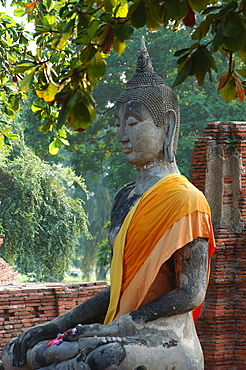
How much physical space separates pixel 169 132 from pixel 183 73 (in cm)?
131

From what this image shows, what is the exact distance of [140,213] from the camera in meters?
4.21

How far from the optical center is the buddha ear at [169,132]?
451 cm

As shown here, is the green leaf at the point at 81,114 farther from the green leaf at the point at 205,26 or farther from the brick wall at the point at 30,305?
the brick wall at the point at 30,305

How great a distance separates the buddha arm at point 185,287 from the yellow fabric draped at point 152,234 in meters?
0.08

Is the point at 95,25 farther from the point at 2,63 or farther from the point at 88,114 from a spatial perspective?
the point at 2,63

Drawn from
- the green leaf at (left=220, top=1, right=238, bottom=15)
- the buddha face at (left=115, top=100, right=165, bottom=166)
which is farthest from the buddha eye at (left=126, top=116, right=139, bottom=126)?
the green leaf at (left=220, top=1, right=238, bottom=15)

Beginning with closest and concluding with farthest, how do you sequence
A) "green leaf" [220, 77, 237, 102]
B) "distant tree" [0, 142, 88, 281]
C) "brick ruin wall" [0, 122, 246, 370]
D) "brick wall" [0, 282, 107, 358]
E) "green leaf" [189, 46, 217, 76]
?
"green leaf" [189, 46, 217, 76]
"green leaf" [220, 77, 237, 102]
"brick wall" [0, 282, 107, 358]
"brick ruin wall" [0, 122, 246, 370]
"distant tree" [0, 142, 88, 281]

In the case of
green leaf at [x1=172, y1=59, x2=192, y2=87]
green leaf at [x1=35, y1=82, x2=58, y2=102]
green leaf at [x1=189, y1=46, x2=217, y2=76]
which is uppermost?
green leaf at [x1=35, y1=82, x2=58, y2=102]

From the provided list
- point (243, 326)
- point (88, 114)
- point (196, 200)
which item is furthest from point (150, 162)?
point (243, 326)

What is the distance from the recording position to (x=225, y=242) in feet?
27.6

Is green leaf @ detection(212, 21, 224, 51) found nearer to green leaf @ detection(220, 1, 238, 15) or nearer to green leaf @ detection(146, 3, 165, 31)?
green leaf @ detection(220, 1, 238, 15)

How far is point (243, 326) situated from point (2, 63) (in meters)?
4.06

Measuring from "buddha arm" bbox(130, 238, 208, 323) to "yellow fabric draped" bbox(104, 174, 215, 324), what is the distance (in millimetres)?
80

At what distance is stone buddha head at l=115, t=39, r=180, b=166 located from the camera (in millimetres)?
4465
